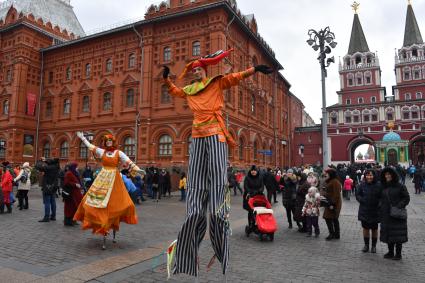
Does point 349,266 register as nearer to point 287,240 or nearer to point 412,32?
point 287,240

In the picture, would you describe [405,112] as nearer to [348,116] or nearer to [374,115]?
[374,115]

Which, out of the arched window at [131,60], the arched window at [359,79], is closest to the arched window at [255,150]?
the arched window at [131,60]

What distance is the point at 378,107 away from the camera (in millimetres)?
52312

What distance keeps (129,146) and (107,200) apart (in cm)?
2223

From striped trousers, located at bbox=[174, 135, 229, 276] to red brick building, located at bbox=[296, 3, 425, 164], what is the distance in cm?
4881

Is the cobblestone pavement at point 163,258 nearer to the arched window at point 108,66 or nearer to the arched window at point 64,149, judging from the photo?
the arched window at point 108,66

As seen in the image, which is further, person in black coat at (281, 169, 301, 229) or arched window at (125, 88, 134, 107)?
arched window at (125, 88, 134, 107)

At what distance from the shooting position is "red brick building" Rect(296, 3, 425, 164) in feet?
164

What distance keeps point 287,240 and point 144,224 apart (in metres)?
4.04

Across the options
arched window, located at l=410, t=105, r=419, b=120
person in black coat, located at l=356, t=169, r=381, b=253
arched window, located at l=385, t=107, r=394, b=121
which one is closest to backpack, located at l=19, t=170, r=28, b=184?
person in black coat, located at l=356, t=169, r=381, b=253

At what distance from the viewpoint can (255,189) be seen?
812cm

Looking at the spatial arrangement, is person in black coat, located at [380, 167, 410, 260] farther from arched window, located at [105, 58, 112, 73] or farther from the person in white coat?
arched window, located at [105, 58, 112, 73]

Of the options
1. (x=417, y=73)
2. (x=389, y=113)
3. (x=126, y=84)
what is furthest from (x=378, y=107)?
(x=126, y=84)

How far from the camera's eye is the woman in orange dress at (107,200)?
20.2ft
